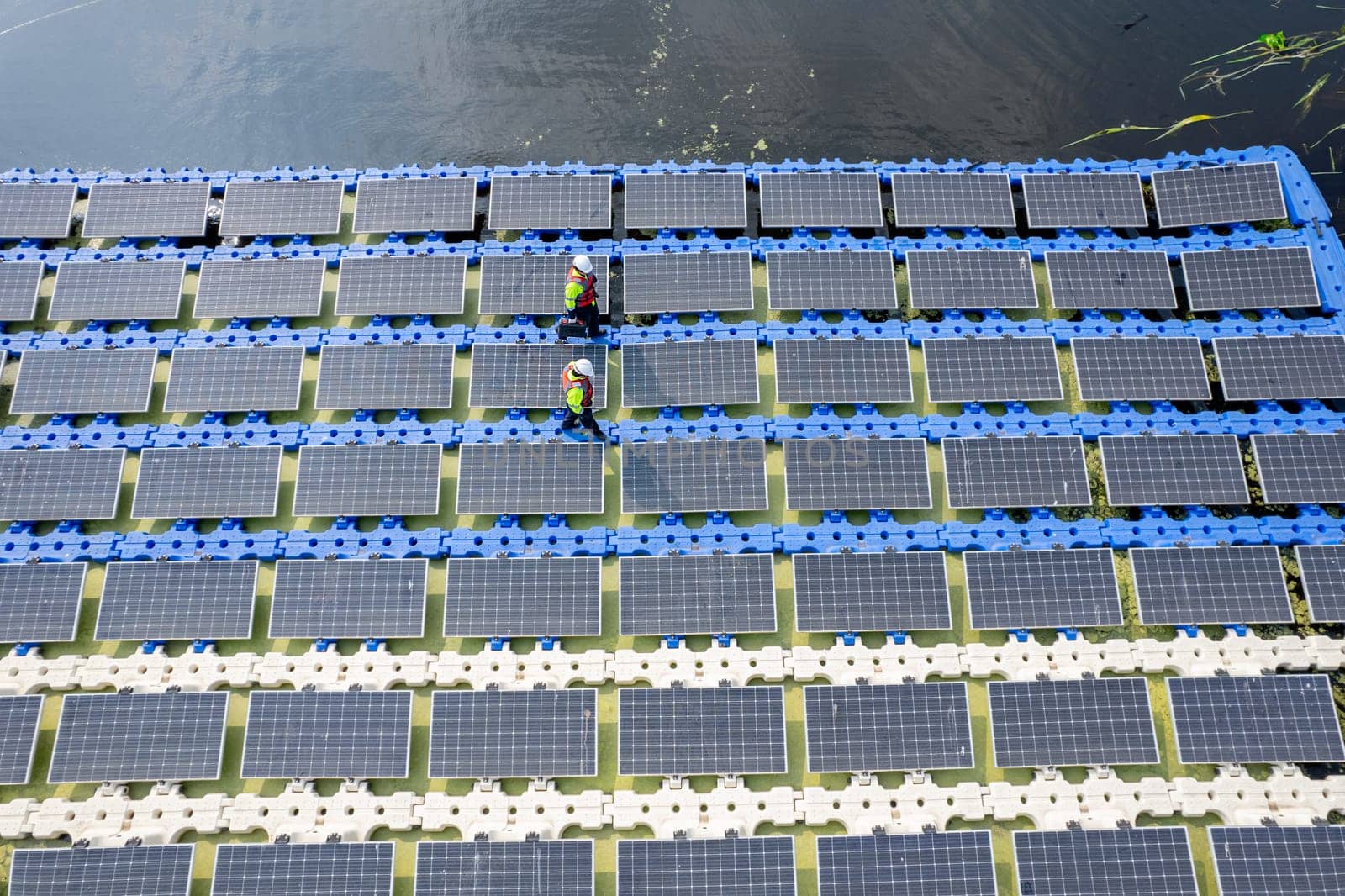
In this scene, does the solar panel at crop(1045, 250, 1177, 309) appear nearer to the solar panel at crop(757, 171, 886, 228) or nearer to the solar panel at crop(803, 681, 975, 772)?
the solar panel at crop(757, 171, 886, 228)

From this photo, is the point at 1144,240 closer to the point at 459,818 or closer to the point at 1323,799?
the point at 1323,799

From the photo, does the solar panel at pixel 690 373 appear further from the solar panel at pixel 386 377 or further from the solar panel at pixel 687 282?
the solar panel at pixel 386 377

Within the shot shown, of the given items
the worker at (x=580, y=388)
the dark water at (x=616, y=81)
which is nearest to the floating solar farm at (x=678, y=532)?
the worker at (x=580, y=388)

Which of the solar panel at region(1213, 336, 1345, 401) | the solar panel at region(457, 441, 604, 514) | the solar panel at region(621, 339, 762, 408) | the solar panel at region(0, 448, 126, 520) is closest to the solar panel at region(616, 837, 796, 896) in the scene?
the solar panel at region(457, 441, 604, 514)

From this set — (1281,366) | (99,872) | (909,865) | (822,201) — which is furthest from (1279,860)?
(99,872)

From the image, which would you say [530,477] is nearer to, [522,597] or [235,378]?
[522,597]

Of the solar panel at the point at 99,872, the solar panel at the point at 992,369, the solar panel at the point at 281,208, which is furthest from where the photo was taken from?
the solar panel at the point at 281,208

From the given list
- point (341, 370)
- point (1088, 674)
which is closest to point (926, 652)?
point (1088, 674)
